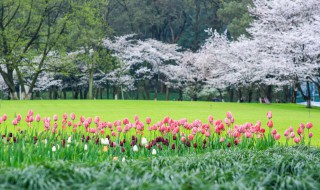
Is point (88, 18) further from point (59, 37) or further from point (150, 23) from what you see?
point (150, 23)

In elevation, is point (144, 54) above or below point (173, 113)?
above

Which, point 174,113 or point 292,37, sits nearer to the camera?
point 174,113

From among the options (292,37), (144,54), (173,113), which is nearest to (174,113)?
(173,113)

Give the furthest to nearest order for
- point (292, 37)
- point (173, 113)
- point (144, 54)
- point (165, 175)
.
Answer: point (144, 54), point (292, 37), point (173, 113), point (165, 175)

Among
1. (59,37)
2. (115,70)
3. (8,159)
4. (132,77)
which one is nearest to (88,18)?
(59,37)

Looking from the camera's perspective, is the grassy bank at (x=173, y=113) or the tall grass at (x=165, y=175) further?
the grassy bank at (x=173, y=113)

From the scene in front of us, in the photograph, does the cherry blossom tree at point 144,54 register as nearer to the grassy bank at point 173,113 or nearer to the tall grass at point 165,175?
the grassy bank at point 173,113

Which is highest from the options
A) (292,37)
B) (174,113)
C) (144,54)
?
(144,54)

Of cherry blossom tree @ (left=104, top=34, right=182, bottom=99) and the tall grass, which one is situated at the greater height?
cherry blossom tree @ (left=104, top=34, right=182, bottom=99)

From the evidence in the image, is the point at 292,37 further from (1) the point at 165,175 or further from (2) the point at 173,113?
(1) the point at 165,175

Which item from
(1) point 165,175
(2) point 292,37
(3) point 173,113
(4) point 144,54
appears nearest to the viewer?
(1) point 165,175

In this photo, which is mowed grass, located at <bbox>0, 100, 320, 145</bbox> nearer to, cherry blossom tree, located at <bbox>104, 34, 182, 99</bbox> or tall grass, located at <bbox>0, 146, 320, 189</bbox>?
tall grass, located at <bbox>0, 146, 320, 189</bbox>

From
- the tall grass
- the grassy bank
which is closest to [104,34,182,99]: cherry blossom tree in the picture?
the grassy bank

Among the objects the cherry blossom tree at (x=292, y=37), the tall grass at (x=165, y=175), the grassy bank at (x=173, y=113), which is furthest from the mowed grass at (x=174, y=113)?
the tall grass at (x=165, y=175)
